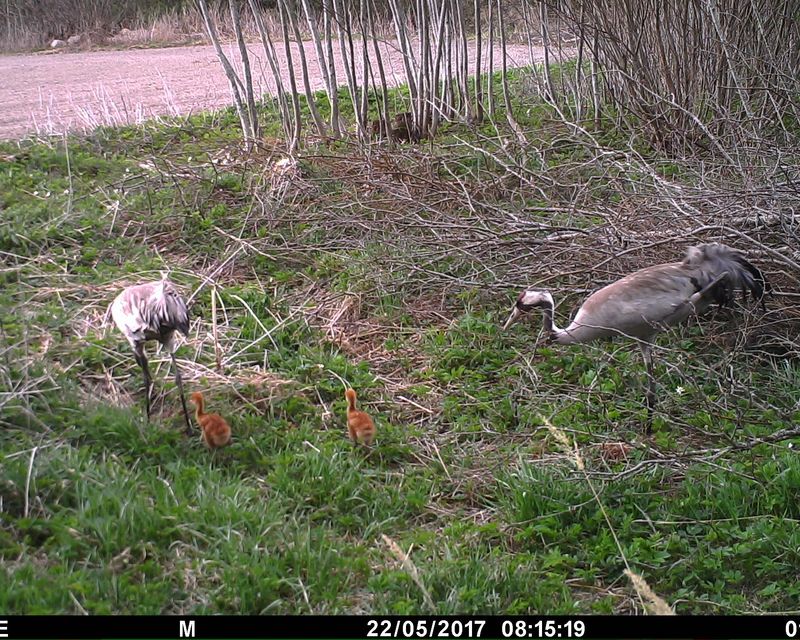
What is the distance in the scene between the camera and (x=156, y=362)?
5867 mm

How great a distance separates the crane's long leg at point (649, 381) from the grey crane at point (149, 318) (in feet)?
8.94

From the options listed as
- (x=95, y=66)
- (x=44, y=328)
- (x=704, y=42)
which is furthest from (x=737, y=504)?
(x=95, y=66)

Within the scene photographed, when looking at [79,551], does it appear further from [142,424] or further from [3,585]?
[142,424]

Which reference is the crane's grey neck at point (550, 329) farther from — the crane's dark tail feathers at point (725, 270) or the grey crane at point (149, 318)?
the grey crane at point (149, 318)

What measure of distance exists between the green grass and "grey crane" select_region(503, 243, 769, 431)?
0.24m

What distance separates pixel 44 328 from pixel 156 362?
0.83m

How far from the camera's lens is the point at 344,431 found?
5.44m

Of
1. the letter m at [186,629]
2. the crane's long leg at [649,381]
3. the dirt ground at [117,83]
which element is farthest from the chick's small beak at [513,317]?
the dirt ground at [117,83]

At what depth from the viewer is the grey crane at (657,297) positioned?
568 centimetres

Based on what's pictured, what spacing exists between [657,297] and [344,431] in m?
2.12
